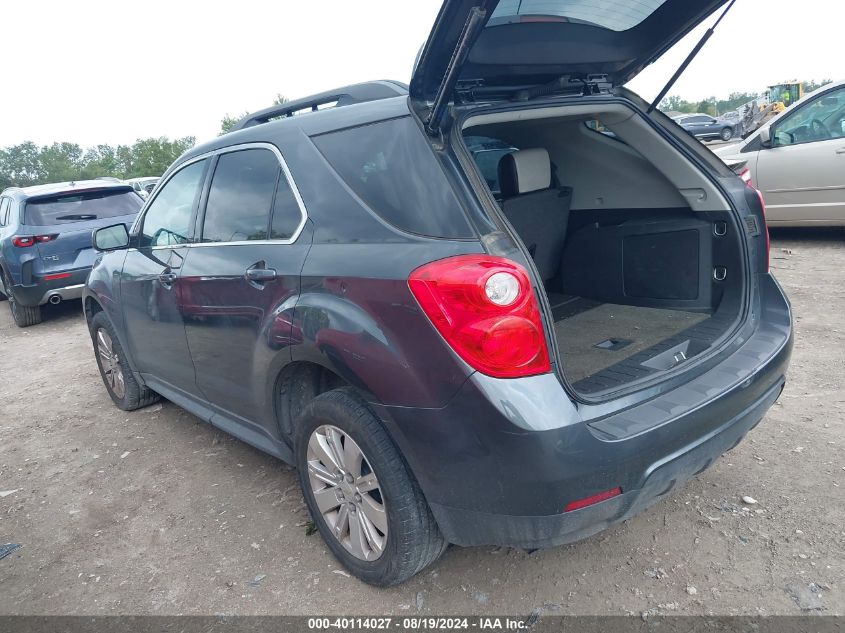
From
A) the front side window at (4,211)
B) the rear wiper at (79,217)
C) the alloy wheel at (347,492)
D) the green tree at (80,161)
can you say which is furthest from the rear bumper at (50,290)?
the green tree at (80,161)

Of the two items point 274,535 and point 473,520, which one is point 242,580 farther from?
point 473,520

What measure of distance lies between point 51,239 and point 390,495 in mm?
7288

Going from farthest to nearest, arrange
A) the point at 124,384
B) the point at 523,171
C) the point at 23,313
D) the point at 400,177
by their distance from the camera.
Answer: the point at 23,313 → the point at 124,384 → the point at 523,171 → the point at 400,177

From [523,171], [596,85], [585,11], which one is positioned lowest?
[523,171]

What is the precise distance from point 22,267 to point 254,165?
20.8 ft

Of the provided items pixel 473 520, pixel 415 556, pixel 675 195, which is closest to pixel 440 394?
pixel 473 520

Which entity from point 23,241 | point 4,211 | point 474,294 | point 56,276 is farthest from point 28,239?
point 474,294

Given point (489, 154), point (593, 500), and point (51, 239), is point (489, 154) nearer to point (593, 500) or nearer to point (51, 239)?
point (593, 500)

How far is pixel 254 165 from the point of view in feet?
9.57

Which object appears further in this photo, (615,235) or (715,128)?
(715,128)

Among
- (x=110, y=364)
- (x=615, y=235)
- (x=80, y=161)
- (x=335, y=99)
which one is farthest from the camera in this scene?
(x=80, y=161)

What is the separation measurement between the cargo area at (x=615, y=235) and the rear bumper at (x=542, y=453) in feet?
0.85

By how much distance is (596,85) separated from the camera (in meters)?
2.86

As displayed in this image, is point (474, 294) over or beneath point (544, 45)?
beneath
